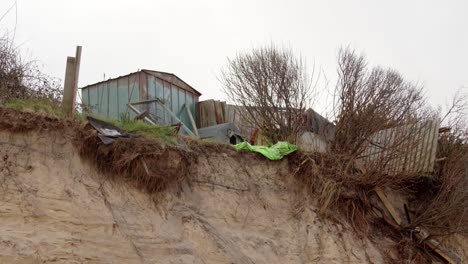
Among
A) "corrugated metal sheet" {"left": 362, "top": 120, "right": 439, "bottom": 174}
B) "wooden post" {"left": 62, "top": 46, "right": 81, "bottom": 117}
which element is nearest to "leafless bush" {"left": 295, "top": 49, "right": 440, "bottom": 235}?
"corrugated metal sheet" {"left": 362, "top": 120, "right": 439, "bottom": 174}

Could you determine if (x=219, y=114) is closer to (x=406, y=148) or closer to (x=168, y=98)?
(x=168, y=98)

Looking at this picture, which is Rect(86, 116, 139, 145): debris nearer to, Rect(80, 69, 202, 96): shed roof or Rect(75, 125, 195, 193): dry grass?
Rect(75, 125, 195, 193): dry grass

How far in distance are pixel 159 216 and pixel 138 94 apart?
5256mm

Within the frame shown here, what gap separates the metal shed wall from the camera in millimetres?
12289

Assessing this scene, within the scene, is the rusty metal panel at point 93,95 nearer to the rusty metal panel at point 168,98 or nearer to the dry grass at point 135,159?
the rusty metal panel at point 168,98

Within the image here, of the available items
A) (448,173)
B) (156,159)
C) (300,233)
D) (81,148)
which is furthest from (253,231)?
(448,173)

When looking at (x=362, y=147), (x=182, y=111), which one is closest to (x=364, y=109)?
(x=362, y=147)

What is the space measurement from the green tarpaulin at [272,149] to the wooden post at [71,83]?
3.18m

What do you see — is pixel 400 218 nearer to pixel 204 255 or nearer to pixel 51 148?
pixel 204 255

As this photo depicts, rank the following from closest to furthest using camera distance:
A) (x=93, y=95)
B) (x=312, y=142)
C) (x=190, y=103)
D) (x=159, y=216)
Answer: (x=159, y=216), (x=312, y=142), (x=93, y=95), (x=190, y=103)

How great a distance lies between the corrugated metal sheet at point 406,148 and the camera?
35.3ft

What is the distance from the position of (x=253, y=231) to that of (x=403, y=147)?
4236 mm

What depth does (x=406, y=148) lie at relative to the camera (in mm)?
10930

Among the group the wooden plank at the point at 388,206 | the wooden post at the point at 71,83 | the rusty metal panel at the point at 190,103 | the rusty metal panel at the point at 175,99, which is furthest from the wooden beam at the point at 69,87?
the wooden plank at the point at 388,206
